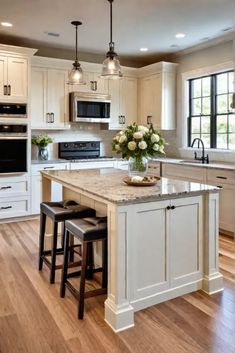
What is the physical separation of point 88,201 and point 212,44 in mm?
3543

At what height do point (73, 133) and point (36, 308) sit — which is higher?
point (73, 133)

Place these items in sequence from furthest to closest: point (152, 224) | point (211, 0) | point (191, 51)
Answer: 1. point (191, 51)
2. point (211, 0)
3. point (152, 224)

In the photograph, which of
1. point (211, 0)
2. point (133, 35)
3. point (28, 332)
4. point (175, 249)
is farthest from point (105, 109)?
point (28, 332)

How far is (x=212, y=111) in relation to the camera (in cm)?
556

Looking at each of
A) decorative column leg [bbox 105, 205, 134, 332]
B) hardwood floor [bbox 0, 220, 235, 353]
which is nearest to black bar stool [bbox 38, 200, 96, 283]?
hardwood floor [bbox 0, 220, 235, 353]

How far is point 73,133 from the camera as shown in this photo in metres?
6.27

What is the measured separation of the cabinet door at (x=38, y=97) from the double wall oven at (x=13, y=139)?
455 mm

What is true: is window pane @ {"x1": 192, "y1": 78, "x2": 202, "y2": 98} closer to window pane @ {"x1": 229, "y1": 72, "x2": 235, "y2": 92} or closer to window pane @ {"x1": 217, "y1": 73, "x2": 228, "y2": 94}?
window pane @ {"x1": 217, "y1": 73, "x2": 228, "y2": 94}

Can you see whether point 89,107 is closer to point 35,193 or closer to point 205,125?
point 35,193

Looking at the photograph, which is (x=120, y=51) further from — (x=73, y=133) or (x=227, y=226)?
(x=227, y=226)

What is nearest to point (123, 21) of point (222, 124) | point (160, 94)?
point (160, 94)

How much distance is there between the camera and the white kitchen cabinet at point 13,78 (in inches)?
195

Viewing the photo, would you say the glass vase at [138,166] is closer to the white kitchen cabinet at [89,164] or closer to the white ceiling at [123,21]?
the white ceiling at [123,21]

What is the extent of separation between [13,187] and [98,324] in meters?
3.27
